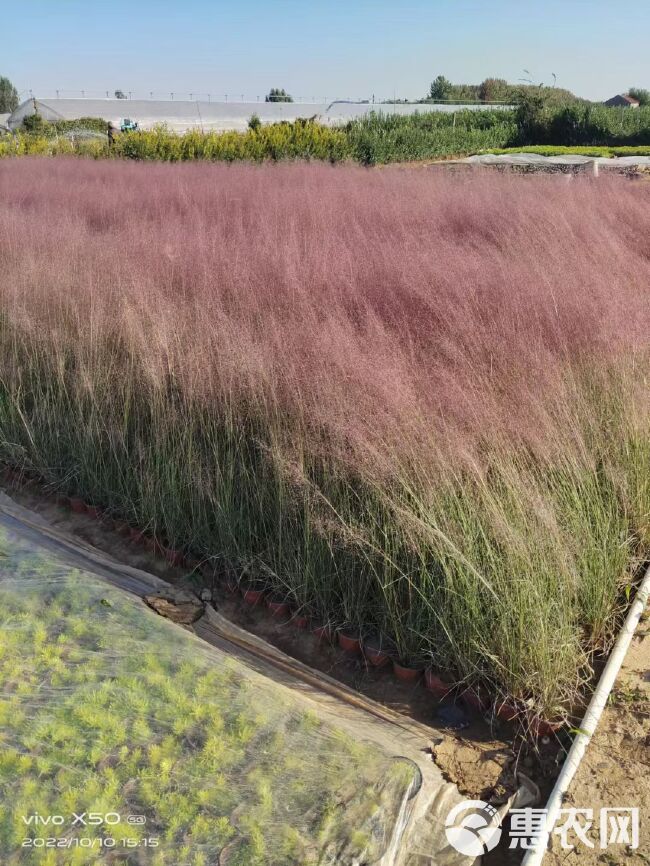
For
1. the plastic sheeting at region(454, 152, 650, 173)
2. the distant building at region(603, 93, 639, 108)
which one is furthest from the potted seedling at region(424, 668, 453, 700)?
the distant building at region(603, 93, 639, 108)

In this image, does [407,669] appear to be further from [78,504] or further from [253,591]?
[78,504]

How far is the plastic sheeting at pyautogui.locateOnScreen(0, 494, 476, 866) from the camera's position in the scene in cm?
153

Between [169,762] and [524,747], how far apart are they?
3.54 ft

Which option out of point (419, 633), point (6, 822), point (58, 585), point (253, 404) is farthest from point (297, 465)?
point (6, 822)

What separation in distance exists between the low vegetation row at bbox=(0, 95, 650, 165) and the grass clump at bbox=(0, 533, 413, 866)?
1223cm

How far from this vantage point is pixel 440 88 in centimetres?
5575

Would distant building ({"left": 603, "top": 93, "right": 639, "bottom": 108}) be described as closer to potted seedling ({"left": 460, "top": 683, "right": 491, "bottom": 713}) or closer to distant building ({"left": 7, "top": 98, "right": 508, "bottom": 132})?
distant building ({"left": 7, "top": 98, "right": 508, "bottom": 132})

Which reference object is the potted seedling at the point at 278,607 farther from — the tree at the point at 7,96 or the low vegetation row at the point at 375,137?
the tree at the point at 7,96

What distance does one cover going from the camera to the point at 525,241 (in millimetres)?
4988

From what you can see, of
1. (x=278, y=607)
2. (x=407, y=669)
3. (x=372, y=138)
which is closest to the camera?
(x=407, y=669)

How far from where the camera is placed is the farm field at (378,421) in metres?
2.19

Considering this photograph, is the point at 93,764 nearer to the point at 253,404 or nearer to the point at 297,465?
the point at 297,465

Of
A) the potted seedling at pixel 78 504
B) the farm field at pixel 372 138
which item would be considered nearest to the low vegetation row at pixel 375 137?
the farm field at pixel 372 138

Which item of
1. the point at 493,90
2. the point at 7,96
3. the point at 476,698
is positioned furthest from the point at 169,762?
the point at 7,96
